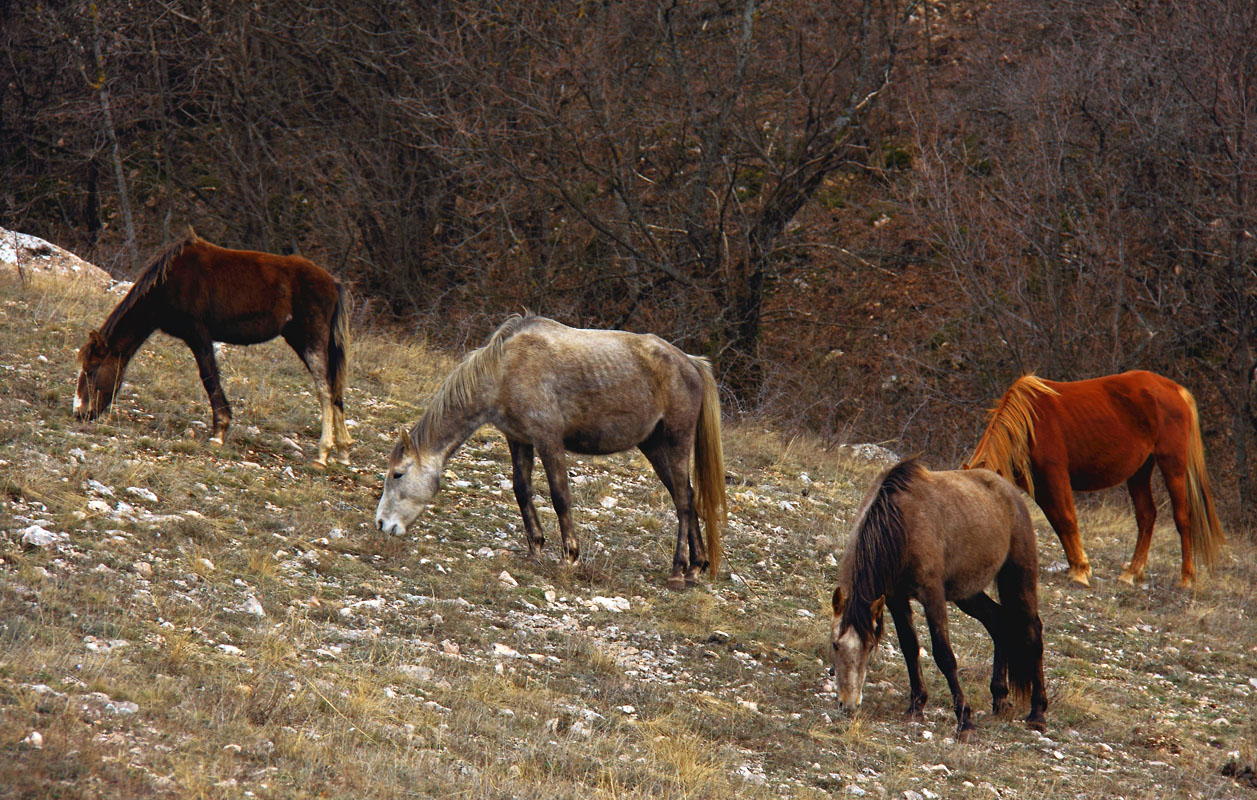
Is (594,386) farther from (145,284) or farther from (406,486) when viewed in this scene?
(145,284)

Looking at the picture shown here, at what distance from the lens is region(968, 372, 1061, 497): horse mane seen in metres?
9.37

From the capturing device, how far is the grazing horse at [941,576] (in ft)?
20.4

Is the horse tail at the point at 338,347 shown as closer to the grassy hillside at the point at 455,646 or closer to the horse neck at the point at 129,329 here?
the grassy hillside at the point at 455,646

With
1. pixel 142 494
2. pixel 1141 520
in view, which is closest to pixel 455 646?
pixel 142 494

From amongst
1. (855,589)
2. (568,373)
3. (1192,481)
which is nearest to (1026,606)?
(855,589)

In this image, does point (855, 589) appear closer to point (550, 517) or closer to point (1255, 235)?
point (550, 517)

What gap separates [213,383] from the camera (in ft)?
30.3

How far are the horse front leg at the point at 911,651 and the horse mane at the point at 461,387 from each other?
11.1 feet

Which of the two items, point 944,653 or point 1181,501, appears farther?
point 1181,501

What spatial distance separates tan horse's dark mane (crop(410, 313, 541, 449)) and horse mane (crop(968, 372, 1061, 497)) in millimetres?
4087

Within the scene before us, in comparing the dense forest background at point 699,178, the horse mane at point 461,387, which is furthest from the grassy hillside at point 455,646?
the dense forest background at point 699,178

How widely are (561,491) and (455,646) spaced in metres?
1.98

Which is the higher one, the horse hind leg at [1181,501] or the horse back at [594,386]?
the horse back at [594,386]

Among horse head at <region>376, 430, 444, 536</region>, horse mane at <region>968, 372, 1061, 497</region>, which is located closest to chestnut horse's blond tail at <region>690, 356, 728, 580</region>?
horse head at <region>376, 430, 444, 536</region>
